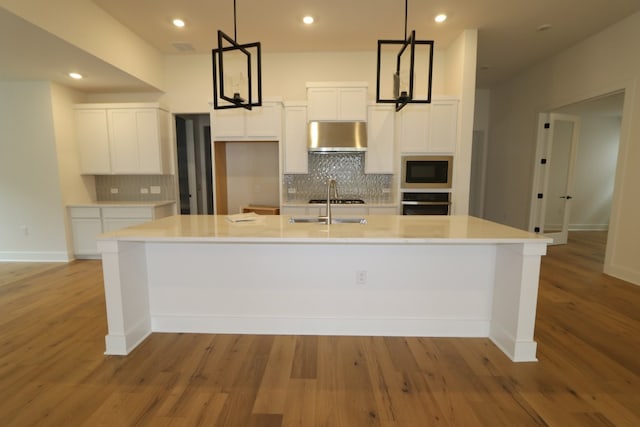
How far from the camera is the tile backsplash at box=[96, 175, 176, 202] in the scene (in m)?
5.02

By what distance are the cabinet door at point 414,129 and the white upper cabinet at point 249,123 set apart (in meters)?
1.79

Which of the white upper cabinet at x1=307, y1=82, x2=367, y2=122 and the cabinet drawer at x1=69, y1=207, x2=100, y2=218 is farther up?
the white upper cabinet at x1=307, y1=82, x2=367, y2=122

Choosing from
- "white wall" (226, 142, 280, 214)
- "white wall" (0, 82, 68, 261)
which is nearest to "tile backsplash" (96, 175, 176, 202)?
"white wall" (0, 82, 68, 261)

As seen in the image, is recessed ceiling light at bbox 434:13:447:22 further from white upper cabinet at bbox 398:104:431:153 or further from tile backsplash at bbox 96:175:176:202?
tile backsplash at bbox 96:175:176:202

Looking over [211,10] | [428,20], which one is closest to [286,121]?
[211,10]

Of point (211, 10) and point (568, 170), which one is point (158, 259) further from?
point (568, 170)

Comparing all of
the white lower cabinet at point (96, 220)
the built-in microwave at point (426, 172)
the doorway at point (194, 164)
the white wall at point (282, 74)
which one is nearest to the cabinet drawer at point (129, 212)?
the white lower cabinet at point (96, 220)

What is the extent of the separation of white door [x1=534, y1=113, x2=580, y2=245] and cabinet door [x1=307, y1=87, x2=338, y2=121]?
12.1 feet

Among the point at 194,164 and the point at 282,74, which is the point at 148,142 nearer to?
the point at 194,164

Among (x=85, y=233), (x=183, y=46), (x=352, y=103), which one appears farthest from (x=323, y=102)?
(x=85, y=233)

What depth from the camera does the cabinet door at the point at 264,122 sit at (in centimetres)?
439

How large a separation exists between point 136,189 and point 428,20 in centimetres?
502

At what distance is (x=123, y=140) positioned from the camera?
4.61 meters

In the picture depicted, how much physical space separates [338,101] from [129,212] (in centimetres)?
344
